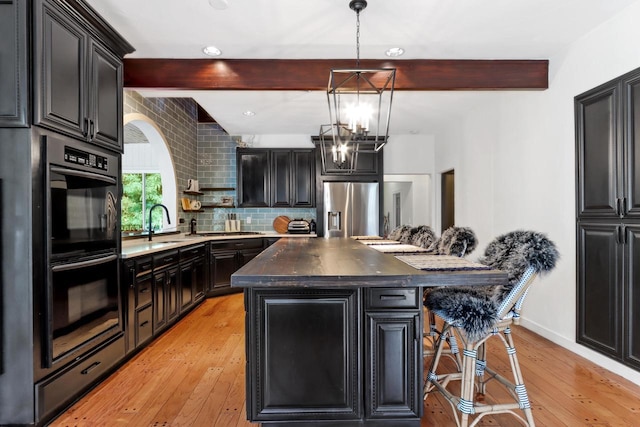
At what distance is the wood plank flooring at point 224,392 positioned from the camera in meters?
2.00

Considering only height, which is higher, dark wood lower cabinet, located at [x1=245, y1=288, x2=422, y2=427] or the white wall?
the white wall

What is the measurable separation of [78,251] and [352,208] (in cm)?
407

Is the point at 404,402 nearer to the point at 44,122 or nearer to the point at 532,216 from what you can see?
the point at 44,122

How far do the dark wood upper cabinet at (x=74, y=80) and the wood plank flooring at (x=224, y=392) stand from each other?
5.37 feet

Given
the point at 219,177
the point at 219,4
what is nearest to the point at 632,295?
the point at 219,4

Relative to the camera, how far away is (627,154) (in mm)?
2494

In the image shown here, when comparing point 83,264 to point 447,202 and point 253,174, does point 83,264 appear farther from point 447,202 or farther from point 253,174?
point 447,202

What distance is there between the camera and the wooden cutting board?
6.00m

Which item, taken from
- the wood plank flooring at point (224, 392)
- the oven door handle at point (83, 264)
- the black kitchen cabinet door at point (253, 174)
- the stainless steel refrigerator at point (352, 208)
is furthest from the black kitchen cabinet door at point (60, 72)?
the stainless steel refrigerator at point (352, 208)

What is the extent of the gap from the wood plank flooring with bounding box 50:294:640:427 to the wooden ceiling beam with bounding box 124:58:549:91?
92.0 inches

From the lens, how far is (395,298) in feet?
5.86

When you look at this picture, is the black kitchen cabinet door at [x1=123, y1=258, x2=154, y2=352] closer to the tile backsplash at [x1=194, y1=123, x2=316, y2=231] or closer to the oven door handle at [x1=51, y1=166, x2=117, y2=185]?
the oven door handle at [x1=51, y1=166, x2=117, y2=185]

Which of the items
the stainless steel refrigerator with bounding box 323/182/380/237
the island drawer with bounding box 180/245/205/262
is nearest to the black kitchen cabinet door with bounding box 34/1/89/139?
the island drawer with bounding box 180/245/205/262

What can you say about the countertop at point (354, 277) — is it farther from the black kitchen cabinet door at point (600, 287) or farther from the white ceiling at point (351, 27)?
the white ceiling at point (351, 27)
